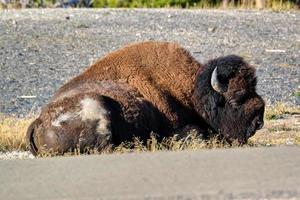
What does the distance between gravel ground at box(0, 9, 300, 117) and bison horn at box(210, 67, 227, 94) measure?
14.6 feet

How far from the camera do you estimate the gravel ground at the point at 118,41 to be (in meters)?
Result: 16.8

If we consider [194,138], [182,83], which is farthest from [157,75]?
[194,138]

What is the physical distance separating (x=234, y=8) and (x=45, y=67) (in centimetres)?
1539

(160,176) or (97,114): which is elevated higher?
(160,176)

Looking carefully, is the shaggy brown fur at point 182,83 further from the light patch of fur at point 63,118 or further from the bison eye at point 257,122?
the light patch of fur at point 63,118

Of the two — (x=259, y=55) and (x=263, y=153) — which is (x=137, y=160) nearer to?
(x=263, y=153)

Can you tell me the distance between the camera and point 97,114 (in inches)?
358

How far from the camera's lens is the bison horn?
31.8ft

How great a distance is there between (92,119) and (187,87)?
1.30 metres

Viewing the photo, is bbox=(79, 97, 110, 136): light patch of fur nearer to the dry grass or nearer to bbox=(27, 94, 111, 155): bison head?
bbox=(27, 94, 111, 155): bison head

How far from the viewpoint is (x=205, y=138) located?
965cm

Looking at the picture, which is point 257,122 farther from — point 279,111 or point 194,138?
point 279,111

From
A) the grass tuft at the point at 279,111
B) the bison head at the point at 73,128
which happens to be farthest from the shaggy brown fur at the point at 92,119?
the grass tuft at the point at 279,111

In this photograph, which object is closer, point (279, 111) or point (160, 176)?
point (160, 176)
